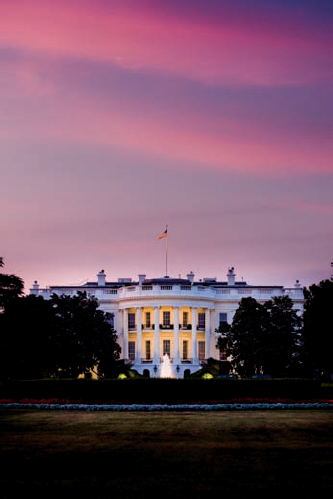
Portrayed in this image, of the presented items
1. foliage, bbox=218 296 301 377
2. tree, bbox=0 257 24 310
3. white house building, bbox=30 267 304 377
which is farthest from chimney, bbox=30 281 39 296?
tree, bbox=0 257 24 310

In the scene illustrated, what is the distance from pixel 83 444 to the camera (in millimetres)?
19234

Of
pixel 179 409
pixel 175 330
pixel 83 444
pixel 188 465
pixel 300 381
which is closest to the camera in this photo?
pixel 188 465

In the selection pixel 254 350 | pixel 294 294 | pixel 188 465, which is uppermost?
pixel 294 294

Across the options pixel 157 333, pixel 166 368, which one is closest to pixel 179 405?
pixel 166 368

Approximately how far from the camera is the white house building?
319 ft

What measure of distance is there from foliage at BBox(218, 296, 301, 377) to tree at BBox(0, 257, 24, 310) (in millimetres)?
30520

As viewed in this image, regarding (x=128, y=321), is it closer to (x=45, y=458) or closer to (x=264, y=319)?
(x=264, y=319)

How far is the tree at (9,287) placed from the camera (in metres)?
50.5

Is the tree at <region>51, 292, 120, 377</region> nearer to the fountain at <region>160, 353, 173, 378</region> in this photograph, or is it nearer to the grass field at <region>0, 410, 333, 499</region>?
the fountain at <region>160, 353, 173, 378</region>

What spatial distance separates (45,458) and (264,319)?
204 ft

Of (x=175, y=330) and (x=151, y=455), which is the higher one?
(x=175, y=330)

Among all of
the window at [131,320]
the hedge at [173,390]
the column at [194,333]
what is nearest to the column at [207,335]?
the column at [194,333]

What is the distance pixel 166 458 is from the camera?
53.4ft

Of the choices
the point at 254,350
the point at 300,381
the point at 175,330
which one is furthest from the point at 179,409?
the point at 175,330
